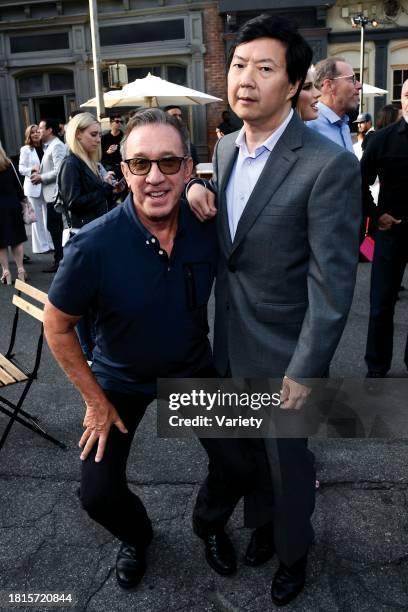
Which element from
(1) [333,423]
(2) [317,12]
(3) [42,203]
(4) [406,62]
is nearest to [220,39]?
(2) [317,12]

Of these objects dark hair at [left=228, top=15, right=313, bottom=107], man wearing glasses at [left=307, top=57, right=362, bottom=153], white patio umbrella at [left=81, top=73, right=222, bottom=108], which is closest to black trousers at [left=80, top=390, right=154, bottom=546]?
dark hair at [left=228, top=15, right=313, bottom=107]

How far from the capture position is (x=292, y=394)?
7.03 ft

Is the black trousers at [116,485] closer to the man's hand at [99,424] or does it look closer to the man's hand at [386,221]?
the man's hand at [99,424]

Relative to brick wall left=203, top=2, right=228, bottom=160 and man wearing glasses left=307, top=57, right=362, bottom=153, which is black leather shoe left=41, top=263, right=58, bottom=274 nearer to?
man wearing glasses left=307, top=57, right=362, bottom=153

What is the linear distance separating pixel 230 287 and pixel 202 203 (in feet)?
1.13

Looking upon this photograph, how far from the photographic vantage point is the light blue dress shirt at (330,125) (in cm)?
351

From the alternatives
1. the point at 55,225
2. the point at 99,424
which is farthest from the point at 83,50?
the point at 99,424

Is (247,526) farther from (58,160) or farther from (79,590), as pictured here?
(58,160)

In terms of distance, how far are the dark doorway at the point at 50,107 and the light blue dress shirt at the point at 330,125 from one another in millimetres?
16623

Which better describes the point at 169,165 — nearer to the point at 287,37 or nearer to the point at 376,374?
the point at 287,37

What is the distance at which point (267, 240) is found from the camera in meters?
2.07

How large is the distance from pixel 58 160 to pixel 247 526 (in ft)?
19.4

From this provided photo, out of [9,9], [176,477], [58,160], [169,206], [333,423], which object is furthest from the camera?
[9,9]

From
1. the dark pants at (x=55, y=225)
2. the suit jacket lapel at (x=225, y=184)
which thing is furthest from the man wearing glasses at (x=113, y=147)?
the suit jacket lapel at (x=225, y=184)
